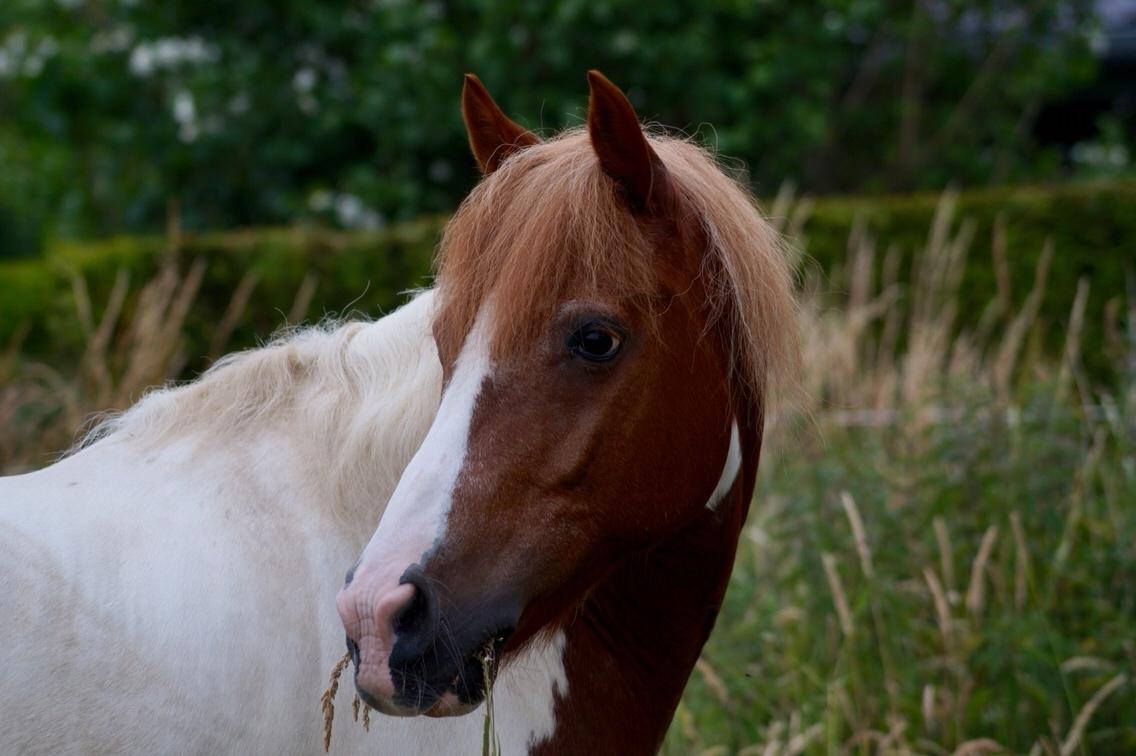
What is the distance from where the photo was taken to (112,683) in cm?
157

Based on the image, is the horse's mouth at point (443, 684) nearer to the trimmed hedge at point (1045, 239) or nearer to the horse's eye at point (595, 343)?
the horse's eye at point (595, 343)

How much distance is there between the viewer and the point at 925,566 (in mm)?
3500

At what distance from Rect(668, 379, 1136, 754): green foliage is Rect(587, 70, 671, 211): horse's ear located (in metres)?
1.54

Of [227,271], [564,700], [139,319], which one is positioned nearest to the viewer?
[564,700]

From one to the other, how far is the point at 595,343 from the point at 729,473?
1.41 feet

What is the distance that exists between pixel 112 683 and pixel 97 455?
0.47 m

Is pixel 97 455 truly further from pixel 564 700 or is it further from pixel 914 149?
pixel 914 149

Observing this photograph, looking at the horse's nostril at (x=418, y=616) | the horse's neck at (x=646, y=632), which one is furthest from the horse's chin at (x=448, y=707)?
the horse's neck at (x=646, y=632)

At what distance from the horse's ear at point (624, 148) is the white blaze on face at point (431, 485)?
332 mm

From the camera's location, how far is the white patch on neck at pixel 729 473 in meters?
1.89

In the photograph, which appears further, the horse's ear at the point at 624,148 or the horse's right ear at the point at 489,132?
the horse's right ear at the point at 489,132

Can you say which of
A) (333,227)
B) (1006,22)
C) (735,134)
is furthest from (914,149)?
(333,227)

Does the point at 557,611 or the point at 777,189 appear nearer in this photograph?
the point at 557,611

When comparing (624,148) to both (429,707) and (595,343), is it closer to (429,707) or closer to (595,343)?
(595,343)
